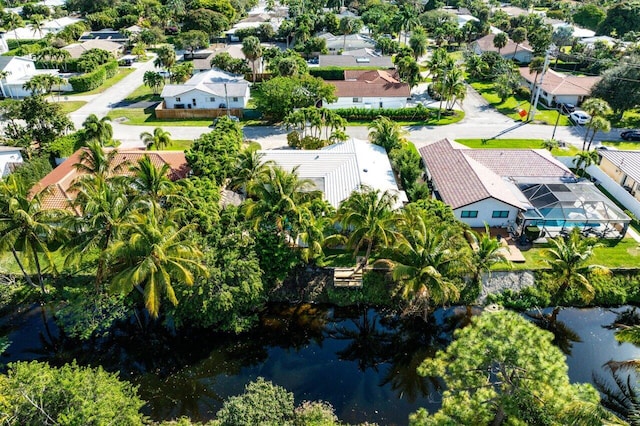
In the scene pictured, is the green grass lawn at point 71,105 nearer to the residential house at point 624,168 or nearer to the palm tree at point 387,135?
the palm tree at point 387,135

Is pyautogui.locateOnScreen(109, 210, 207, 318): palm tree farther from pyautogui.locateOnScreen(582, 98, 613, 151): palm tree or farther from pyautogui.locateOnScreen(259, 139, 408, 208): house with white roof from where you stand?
pyautogui.locateOnScreen(582, 98, 613, 151): palm tree

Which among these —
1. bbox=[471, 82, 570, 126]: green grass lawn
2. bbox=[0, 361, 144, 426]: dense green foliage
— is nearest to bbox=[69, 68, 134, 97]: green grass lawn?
bbox=[471, 82, 570, 126]: green grass lawn

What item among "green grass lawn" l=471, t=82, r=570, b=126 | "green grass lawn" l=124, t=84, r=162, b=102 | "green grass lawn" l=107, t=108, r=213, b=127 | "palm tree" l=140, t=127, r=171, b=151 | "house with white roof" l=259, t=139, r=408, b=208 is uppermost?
"palm tree" l=140, t=127, r=171, b=151

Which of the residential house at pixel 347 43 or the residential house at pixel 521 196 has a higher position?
the residential house at pixel 347 43

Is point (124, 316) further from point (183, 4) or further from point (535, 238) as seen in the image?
point (183, 4)

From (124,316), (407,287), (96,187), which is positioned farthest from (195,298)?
(407,287)

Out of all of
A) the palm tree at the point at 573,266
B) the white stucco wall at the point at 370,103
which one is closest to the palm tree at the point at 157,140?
the white stucco wall at the point at 370,103
